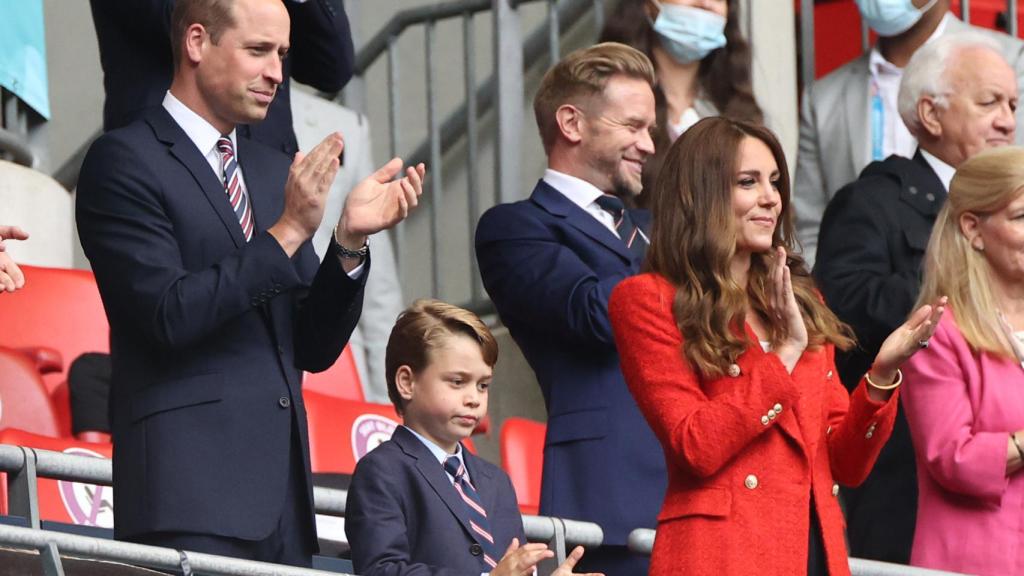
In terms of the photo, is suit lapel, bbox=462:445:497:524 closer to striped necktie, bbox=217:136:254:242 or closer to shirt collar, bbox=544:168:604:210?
striped necktie, bbox=217:136:254:242

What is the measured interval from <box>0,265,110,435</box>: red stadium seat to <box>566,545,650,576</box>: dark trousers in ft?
7.21

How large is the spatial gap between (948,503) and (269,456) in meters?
1.69

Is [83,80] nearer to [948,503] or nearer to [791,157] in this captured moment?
[791,157]

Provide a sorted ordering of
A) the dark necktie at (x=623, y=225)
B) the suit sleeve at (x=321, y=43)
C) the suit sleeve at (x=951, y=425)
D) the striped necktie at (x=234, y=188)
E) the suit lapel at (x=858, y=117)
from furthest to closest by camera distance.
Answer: the suit lapel at (x=858, y=117)
the dark necktie at (x=623, y=225)
the suit sleeve at (x=321, y=43)
the suit sleeve at (x=951, y=425)
the striped necktie at (x=234, y=188)

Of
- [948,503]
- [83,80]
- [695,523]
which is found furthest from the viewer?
[83,80]

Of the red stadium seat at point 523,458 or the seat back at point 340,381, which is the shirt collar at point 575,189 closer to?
the red stadium seat at point 523,458

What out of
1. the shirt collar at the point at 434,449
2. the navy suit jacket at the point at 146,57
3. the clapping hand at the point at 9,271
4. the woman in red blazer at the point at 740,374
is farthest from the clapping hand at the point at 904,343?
the clapping hand at the point at 9,271

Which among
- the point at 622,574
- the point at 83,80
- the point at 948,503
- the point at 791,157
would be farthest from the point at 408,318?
the point at 83,80

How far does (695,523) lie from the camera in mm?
4059

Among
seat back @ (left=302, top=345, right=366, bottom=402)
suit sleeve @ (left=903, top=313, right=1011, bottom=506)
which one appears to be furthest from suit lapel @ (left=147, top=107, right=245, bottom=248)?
seat back @ (left=302, top=345, right=366, bottom=402)

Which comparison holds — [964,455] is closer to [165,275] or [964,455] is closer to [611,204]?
[611,204]

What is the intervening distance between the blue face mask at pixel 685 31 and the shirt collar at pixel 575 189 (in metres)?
1.68

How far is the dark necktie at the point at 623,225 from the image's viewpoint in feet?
17.4

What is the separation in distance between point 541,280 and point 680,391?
3.32 ft
